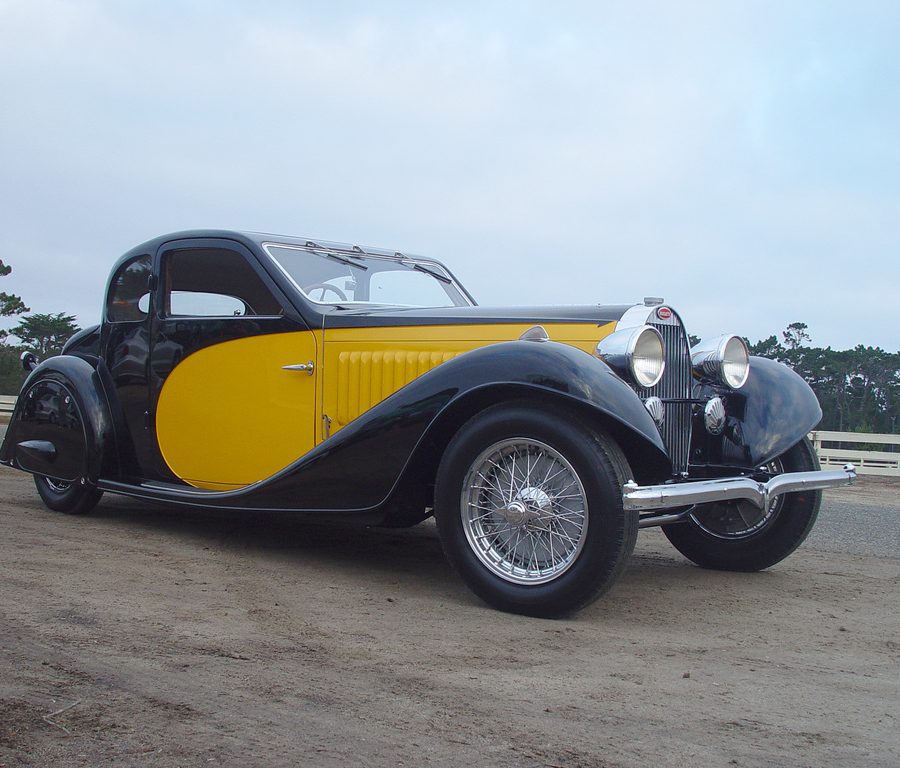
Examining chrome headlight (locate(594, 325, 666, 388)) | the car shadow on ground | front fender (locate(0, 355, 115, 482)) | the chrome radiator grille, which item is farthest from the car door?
the chrome radiator grille

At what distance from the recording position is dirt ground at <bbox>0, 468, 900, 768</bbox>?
241 centimetres

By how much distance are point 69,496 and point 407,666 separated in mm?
4136

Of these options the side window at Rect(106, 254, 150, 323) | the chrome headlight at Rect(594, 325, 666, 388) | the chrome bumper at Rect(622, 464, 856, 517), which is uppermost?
the side window at Rect(106, 254, 150, 323)

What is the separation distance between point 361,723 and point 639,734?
0.75 metres

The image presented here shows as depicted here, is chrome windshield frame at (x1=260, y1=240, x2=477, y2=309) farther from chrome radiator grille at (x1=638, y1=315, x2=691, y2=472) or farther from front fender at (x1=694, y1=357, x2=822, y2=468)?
front fender at (x1=694, y1=357, x2=822, y2=468)

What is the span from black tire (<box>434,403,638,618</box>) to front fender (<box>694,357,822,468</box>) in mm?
1339

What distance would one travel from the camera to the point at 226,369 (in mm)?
5656

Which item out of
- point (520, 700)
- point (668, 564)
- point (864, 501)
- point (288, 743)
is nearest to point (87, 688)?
point (288, 743)

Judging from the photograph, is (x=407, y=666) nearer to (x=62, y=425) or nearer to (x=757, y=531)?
(x=757, y=531)

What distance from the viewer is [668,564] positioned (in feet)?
18.3

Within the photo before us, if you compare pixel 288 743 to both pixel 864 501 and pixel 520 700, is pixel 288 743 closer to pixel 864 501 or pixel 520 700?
pixel 520 700

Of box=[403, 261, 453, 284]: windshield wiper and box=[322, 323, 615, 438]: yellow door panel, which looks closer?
box=[322, 323, 615, 438]: yellow door panel

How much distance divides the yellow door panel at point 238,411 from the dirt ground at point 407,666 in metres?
0.57

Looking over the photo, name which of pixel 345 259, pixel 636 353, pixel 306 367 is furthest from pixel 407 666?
pixel 345 259
